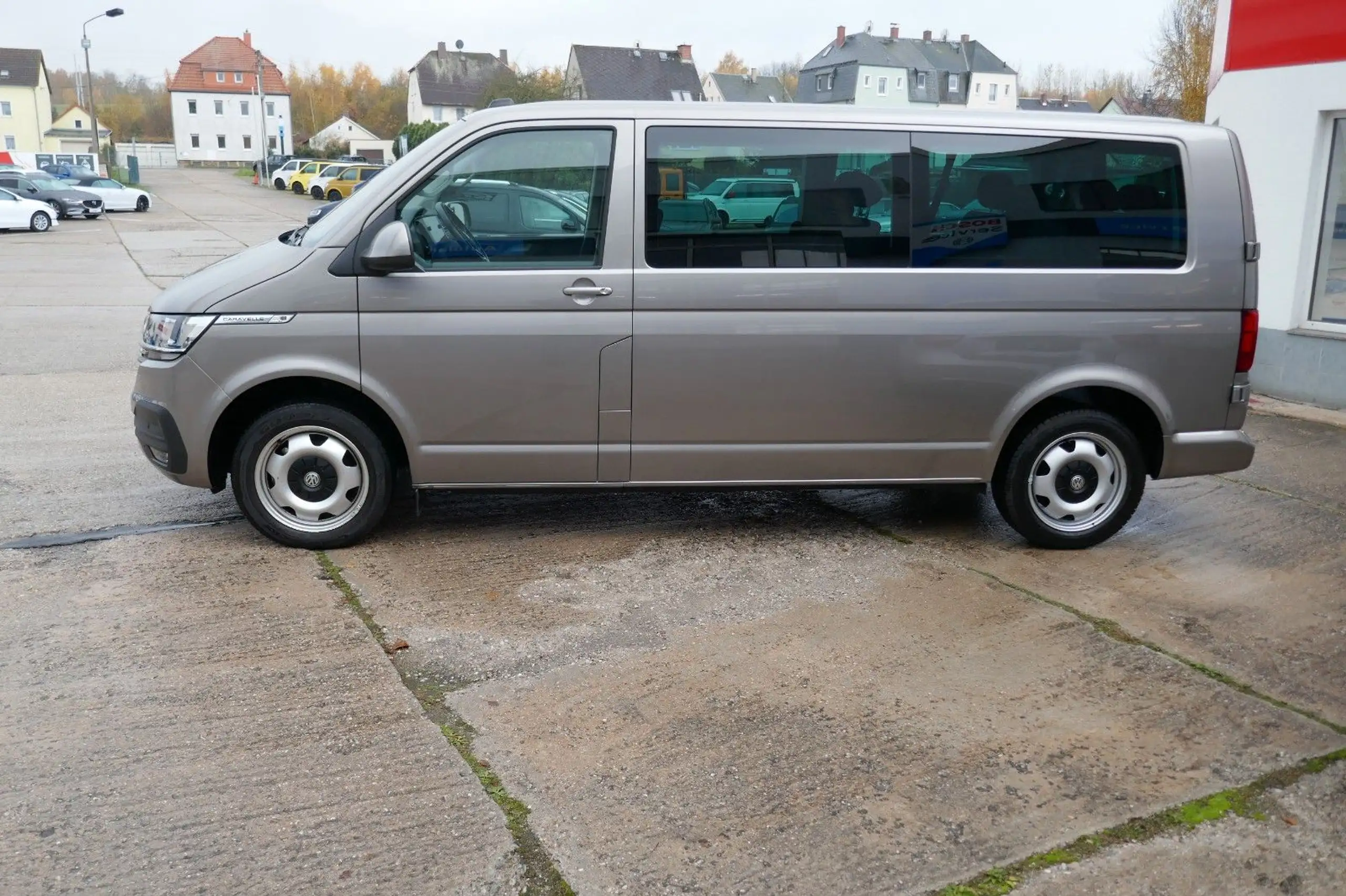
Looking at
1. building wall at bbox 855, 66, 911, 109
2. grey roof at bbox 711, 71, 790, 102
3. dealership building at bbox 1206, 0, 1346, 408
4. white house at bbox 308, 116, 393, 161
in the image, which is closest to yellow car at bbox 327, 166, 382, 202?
white house at bbox 308, 116, 393, 161

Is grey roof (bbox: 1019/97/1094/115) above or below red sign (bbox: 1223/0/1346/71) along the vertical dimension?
above

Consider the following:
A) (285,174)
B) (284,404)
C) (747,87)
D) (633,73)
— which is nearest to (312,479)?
(284,404)

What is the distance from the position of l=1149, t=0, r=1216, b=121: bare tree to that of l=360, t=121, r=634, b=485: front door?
32183mm

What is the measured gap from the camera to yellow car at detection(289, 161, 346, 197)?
53000mm

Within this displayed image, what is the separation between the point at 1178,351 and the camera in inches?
225

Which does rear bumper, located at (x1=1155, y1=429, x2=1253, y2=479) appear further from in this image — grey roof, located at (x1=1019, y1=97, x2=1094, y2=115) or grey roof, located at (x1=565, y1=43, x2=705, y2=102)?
grey roof, located at (x1=1019, y1=97, x2=1094, y2=115)

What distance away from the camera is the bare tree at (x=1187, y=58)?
116 ft

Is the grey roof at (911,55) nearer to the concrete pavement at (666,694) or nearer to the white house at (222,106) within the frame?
the white house at (222,106)

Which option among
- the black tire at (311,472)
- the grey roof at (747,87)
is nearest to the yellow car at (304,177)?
the grey roof at (747,87)

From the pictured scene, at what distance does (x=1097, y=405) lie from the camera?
19.3 ft

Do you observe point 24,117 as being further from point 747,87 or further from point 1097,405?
point 1097,405

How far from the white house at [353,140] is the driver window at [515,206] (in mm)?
85535

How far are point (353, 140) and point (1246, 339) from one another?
97.2 metres

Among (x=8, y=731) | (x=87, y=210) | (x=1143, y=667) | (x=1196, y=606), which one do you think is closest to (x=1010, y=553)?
(x=1196, y=606)
